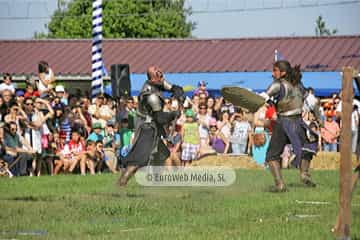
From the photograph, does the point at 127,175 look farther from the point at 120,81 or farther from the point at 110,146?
the point at 120,81

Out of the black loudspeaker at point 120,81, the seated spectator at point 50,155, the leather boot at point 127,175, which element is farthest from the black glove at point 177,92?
the black loudspeaker at point 120,81

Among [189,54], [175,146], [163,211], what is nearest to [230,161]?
[175,146]

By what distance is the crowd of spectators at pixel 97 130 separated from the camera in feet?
67.6

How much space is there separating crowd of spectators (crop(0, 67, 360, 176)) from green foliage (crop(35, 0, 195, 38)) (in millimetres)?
59263

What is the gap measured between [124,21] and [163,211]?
74.1 meters

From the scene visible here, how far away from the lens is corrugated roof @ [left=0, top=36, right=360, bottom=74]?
48531 mm

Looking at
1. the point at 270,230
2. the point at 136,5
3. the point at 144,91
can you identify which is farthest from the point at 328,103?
the point at 136,5

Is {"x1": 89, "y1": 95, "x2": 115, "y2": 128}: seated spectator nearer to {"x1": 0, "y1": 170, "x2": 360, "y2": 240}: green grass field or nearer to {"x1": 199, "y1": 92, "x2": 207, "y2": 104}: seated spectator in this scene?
{"x1": 199, "y1": 92, "x2": 207, "y2": 104}: seated spectator

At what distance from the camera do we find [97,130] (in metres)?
22.6

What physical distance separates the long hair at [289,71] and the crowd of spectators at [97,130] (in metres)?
3.54

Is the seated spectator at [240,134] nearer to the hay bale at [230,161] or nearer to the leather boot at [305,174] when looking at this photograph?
the hay bale at [230,161]

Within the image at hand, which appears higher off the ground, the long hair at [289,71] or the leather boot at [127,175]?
the long hair at [289,71]

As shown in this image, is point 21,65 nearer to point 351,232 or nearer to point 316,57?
point 316,57

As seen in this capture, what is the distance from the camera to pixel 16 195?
47.3 feet
